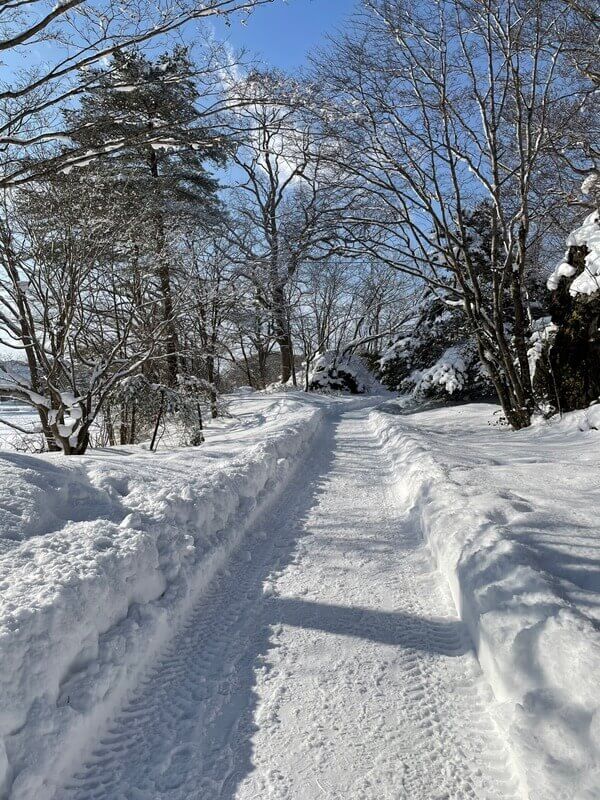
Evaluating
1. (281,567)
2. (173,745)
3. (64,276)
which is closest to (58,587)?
(173,745)

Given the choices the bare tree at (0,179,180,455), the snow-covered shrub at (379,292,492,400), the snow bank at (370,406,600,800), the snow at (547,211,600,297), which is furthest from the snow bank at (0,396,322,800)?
the snow-covered shrub at (379,292,492,400)

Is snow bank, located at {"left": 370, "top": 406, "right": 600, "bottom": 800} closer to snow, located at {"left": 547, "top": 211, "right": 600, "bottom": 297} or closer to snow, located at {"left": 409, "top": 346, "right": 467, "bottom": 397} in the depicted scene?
snow, located at {"left": 547, "top": 211, "right": 600, "bottom": 297}

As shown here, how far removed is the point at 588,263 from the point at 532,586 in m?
7.05

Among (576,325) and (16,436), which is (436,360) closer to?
(576,325)

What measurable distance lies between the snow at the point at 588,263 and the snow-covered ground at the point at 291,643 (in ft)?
14.7

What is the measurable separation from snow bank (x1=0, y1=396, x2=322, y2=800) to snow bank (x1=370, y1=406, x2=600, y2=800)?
1776mm

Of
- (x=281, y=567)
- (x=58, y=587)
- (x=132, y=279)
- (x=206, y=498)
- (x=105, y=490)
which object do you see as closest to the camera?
(x=58, y=587)

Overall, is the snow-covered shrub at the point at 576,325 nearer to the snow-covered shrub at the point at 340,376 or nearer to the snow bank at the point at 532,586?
the snow bank at the point at 532,586

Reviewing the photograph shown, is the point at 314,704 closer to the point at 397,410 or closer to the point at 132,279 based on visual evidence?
the point at 132,279

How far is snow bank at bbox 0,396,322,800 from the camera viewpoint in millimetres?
1885

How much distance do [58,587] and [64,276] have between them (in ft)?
21.2

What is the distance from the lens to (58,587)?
8.14ft

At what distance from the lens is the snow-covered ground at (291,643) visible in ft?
5.95

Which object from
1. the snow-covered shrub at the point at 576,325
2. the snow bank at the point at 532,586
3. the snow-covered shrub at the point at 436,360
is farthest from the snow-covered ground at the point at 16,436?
the snow-covered shrub at the point at 576,325
